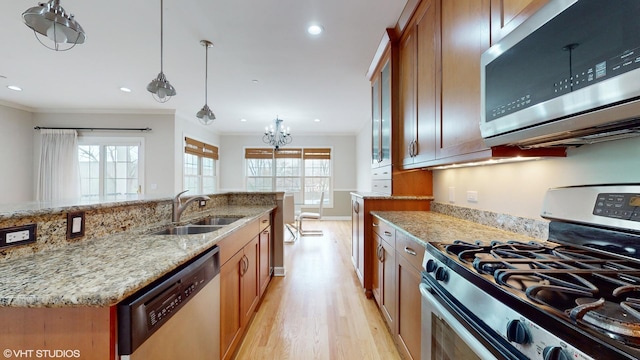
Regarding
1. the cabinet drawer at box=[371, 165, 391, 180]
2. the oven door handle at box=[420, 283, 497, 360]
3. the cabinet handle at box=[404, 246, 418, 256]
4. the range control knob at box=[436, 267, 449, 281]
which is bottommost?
the oven door handle at box=[420, 283, 497, 360]

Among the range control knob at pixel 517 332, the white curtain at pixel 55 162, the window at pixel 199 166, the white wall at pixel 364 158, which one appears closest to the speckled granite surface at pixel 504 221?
the range control knob at pixel 517 332

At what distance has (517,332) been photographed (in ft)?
2.09

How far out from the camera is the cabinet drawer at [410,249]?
132cm

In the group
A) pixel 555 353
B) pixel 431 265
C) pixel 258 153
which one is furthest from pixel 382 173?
pixel 258 153

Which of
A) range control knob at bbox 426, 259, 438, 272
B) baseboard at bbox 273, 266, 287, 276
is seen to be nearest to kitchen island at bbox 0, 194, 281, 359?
range control knob at bbox 426, 259, 438, 272

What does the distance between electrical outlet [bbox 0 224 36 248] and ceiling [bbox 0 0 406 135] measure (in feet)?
6.48

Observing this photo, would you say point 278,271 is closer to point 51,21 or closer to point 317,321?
point 317,321

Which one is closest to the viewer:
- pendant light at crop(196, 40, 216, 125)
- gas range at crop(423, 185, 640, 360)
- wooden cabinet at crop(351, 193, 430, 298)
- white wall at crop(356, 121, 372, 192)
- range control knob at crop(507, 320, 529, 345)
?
gas range at crop(423, 185, 640, 360)

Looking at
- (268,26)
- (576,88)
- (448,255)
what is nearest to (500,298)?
(448,255)

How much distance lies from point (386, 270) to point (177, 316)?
4.79 ft

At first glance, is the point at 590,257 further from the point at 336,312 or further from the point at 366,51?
the point at 366,51

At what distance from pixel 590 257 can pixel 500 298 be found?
0.50 meters

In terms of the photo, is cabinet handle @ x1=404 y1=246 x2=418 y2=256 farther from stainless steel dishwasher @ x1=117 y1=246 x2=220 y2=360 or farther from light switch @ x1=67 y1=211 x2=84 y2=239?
light switch @ x1=67 y1=211 x2=84 y2=239

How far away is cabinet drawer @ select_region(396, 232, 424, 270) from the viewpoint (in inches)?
52.1
